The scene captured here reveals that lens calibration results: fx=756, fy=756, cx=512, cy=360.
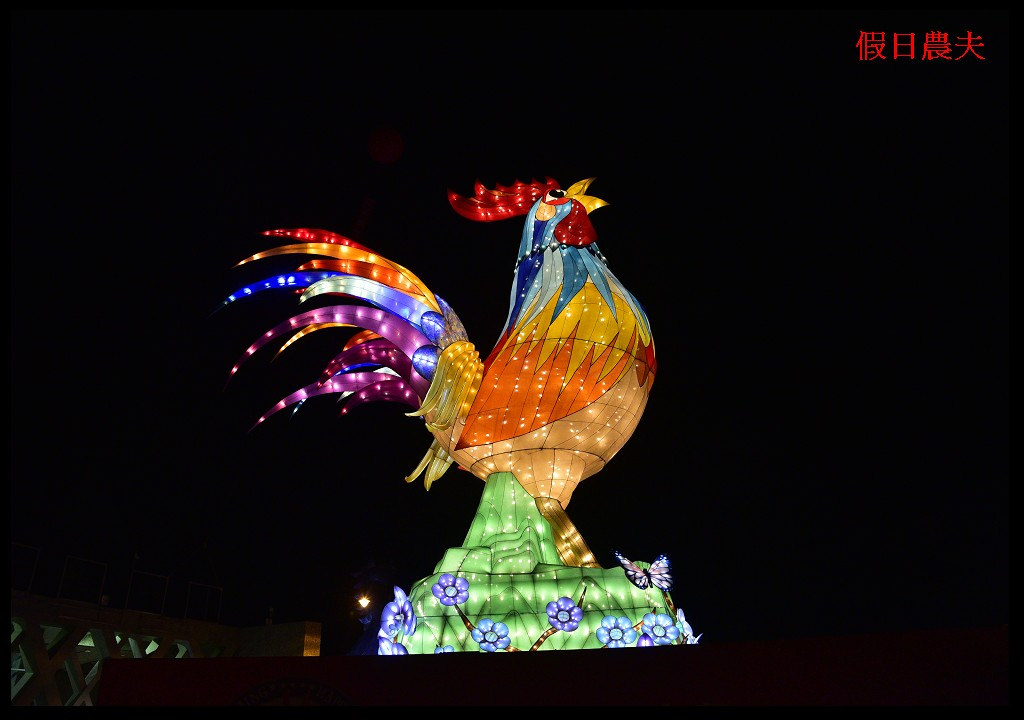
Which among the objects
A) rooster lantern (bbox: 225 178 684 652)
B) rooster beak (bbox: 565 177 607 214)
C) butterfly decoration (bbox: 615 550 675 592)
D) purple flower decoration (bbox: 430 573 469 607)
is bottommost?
purple flower decoration (bbox: 430 573 469 607)

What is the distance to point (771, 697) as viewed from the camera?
5117 millimetres

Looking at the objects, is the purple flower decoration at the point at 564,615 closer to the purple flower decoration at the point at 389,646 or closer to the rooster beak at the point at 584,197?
the purple flower decoration at the point at 389,646

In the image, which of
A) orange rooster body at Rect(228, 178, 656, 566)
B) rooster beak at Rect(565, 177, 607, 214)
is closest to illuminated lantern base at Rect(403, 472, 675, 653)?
orange rooster body at Rect(228, 178, 656, 566)

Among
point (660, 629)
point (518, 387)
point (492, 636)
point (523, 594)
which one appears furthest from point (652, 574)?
point (518, 387)

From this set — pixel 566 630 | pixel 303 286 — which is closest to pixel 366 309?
pixel 303 286

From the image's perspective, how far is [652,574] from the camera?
27.2ft

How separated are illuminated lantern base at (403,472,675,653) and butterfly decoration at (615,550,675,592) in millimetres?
122

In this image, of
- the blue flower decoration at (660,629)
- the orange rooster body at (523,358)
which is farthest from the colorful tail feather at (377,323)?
the blue flower decoration at (660,629)

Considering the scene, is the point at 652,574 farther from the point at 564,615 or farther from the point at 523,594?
the point at 523,594

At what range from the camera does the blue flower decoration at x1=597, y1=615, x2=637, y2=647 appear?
7273mm

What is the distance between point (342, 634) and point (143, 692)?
1218 cm

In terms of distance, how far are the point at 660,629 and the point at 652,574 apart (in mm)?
1004

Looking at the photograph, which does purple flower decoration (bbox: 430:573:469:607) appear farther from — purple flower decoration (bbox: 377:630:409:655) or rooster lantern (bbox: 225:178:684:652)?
purple flower decoration (bbox: 377:630:409:655)

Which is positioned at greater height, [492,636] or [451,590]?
[451,590]
